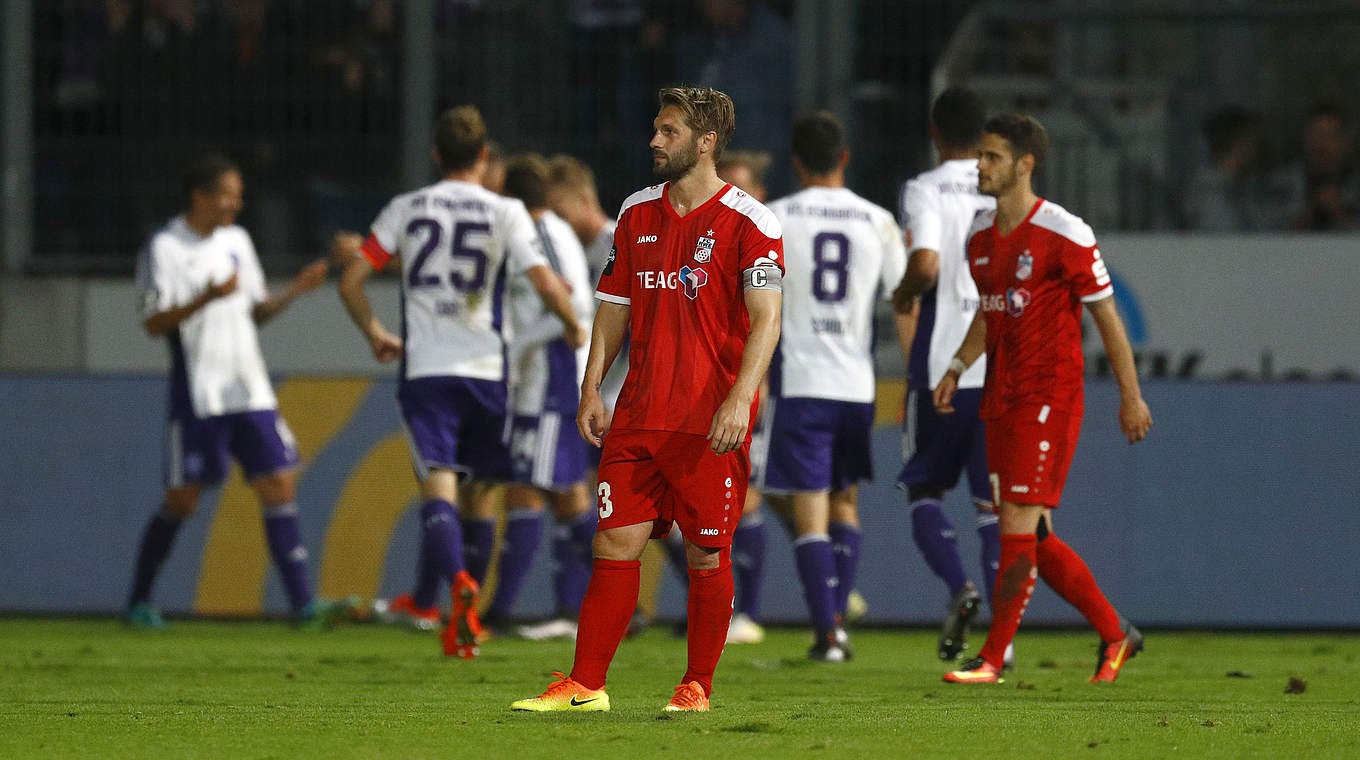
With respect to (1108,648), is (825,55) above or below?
above

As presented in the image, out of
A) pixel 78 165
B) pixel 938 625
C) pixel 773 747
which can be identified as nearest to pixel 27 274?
pixel 78 165

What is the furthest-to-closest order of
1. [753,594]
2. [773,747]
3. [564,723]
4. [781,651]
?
1. [753,594]
2. [781,651]
3. [564,723]
4. [773,747]

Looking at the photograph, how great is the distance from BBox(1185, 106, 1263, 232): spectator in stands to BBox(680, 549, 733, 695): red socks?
826 centimetres

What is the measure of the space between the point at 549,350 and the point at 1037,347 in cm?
318

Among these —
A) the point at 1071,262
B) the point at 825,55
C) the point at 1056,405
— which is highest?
the point at 825,55

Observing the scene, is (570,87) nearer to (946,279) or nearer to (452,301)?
(452,301)

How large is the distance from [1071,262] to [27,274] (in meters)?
8.91

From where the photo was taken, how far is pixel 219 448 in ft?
32.7

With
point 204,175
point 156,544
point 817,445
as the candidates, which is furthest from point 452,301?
point 156,544

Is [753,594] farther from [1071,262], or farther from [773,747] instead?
[773,747]

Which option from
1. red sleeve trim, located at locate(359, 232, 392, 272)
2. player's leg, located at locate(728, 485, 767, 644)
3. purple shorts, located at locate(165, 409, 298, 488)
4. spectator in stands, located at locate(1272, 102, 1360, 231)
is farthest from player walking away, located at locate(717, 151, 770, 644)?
spectator in stands, located at locate(1272, 102, 1360, 231)

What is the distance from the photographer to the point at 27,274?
13422 millimetres

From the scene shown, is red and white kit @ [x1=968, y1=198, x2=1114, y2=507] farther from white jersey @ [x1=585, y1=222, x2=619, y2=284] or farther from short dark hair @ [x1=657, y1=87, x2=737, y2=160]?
white jersey @ [x1=585, y1=222, x2=619, y2=284]

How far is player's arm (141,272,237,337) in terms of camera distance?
31.6 ft
